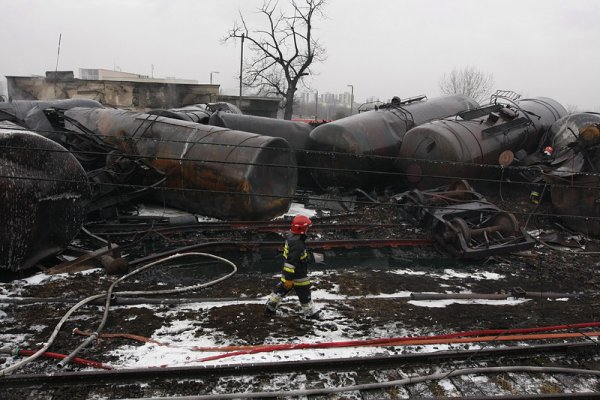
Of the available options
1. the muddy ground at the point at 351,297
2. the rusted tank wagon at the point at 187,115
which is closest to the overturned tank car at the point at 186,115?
the rusted tank wagon at the point at 187,115

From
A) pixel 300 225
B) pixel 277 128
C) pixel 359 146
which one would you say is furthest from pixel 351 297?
pixel 277 128

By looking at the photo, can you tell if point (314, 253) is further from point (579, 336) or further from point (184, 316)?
point (579, 336)

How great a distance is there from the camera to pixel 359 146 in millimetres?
12078

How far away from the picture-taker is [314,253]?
8414 mm

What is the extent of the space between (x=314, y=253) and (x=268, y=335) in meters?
3.28

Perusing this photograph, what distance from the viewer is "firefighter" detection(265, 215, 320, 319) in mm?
5457

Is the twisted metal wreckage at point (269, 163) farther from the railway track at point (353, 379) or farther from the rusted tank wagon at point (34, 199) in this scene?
the railway track at point (353, 379)

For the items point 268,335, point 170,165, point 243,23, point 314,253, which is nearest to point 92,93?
point 243,23

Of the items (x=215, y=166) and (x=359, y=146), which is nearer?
(x=215, y=166)

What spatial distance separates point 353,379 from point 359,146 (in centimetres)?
838

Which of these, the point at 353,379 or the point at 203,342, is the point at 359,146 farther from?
the point at 353,379

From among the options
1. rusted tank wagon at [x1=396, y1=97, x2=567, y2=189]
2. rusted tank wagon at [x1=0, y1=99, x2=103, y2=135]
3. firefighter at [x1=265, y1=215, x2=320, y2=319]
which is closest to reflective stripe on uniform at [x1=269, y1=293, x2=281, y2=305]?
firefighter at [x1=265, y1=215, x2=320, y2=319]

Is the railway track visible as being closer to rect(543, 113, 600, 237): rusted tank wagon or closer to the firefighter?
the firefighter

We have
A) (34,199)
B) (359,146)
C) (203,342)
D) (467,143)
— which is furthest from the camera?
(359,146)
